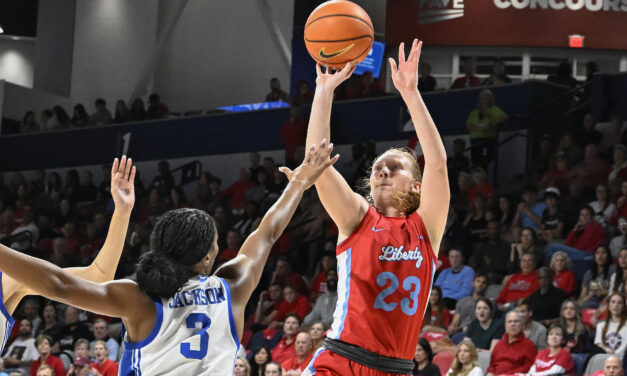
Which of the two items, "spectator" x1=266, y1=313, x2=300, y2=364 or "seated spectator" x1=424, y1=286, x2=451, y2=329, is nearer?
"seated spectator" x1=424, y1=286, x2=451, y2=329

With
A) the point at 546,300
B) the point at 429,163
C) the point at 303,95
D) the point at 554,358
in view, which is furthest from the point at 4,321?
the point at 303,95

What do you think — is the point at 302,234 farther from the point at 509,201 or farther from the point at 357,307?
the point at 357,307

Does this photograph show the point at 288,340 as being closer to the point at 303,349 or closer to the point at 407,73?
the point at 303,349

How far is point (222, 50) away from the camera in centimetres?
2058

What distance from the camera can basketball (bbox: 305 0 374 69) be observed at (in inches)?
186

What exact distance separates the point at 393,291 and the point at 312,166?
0.64m

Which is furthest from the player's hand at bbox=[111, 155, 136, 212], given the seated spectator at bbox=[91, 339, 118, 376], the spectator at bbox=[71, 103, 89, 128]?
the spectator at bbox=[71, 103, 89, 128]

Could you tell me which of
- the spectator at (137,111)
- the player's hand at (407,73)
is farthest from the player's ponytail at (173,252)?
the spectator at (137,111)

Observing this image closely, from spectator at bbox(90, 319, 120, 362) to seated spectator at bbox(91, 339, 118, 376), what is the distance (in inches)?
19.5

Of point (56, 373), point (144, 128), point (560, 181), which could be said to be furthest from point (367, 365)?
point (144, 128)

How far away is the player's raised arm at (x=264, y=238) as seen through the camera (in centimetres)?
332

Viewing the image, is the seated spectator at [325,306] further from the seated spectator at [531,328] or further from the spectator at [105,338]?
the seated spectator at [531,328]

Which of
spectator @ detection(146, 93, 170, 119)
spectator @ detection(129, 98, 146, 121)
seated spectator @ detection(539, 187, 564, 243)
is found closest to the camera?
seated spectator @ detection(539, 187, 564, 243)

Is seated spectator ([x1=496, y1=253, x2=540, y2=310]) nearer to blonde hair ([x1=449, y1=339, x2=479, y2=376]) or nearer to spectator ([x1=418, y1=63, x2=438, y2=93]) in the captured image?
blonde hair ([x1=449, y1=339, x2=479, y2=376])
